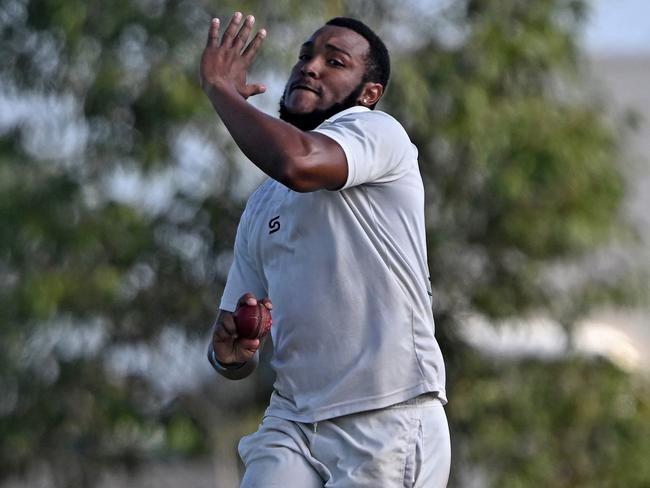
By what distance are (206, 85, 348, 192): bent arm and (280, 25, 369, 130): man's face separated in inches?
18.0

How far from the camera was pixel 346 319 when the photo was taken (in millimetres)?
4191

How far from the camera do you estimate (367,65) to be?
15.0ft

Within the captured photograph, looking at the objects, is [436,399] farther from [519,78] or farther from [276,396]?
[519,78]

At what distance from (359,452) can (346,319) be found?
36cm

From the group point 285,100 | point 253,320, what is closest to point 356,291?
point 253,320

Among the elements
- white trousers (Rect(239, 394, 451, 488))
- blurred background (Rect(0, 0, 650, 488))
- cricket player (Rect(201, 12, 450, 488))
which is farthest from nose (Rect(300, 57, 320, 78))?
blurred background (Rect(0, 0, 650, 488))

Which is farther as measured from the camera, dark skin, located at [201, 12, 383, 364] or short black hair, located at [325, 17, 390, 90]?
short black hair, located at [325, 17, 390, 90]

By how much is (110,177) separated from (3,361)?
70.0 inches

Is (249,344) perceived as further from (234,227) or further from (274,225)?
(234,227)

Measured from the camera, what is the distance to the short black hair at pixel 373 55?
4587 mm

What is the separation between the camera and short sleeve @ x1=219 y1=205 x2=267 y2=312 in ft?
15.0

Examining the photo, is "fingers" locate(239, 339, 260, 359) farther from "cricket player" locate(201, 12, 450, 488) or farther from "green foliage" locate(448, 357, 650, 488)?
"green foliage" locate(448, 357, 650, 488)

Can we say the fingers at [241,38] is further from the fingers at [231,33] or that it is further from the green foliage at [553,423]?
the green foliage at [553,423]

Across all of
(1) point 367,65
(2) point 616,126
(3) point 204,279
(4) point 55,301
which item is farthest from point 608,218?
(1) point 367,65
